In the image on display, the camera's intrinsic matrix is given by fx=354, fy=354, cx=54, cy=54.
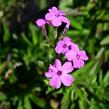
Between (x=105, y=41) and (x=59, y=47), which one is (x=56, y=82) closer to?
(x=59, y=47)

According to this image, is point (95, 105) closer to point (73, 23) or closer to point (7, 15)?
point (73, 23)

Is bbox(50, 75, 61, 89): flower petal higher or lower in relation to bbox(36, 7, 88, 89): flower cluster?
lower

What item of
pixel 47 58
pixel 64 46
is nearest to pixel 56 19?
pixel 64 46

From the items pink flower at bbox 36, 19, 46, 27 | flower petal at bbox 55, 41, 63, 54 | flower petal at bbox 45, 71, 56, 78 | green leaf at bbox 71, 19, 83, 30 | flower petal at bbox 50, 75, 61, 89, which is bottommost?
flower petal at bbox 50, 75, 61, 89

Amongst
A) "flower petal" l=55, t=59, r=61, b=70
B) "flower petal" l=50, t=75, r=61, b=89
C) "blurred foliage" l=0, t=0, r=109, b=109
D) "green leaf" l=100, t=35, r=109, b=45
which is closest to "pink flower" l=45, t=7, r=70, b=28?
"flower petal" l=55, t=59, r=61, b=70

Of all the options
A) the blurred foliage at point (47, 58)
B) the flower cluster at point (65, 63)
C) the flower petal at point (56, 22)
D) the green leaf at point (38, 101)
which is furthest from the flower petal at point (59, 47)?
the green leaf at point (38, 101)

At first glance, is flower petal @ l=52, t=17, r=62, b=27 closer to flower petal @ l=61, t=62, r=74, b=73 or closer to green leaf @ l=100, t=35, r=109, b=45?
flower petal @ l=61, t=62, r=74, b=73

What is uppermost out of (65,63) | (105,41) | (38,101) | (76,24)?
(76,24)

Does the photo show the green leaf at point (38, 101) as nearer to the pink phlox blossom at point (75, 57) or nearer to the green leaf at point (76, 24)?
the green leaf at point (76, 24)

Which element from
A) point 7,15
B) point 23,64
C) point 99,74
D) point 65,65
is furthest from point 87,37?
point 65,65
